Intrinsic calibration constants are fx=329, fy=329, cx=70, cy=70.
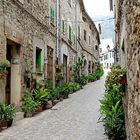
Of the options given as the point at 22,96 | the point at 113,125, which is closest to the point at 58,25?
the point at 22,96

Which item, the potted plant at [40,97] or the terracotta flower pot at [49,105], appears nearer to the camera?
the potted plant at [40,97]

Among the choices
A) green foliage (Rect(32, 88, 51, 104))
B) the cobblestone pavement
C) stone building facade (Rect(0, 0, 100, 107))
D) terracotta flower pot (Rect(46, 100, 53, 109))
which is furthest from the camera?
terracotta flower pot (Rect(46, 100, 53, 109))

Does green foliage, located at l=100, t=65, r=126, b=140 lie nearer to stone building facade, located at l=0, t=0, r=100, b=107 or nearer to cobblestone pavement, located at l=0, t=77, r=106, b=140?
cobblestone pavement, located at l=0, t=77, r=106, b=140

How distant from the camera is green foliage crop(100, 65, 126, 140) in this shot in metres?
7.19

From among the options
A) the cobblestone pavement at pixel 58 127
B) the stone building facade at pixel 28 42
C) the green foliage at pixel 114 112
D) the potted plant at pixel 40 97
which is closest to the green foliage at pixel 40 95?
the potted plant at pixel 40 97

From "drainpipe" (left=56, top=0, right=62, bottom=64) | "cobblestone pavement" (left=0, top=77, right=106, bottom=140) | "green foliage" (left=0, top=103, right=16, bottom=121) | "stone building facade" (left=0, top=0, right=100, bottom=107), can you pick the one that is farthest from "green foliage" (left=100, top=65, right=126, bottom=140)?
"drainpipe" (left=56, top=0, right=62, bottom=64)

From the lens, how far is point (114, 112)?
7.73 m

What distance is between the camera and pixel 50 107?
1403 centimetres

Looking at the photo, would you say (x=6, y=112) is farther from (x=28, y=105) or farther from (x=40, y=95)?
(x=40, y=95)

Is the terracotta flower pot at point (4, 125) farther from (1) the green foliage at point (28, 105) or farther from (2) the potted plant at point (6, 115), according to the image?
(1) the green foliage at point (28, 105)

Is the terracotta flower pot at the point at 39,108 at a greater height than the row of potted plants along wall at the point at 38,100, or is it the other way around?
the row of potted plants along wall at the point at 38,100

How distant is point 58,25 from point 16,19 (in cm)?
828

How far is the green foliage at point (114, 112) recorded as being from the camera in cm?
719

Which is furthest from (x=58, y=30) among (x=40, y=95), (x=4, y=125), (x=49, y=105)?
(x=4, y=125)
